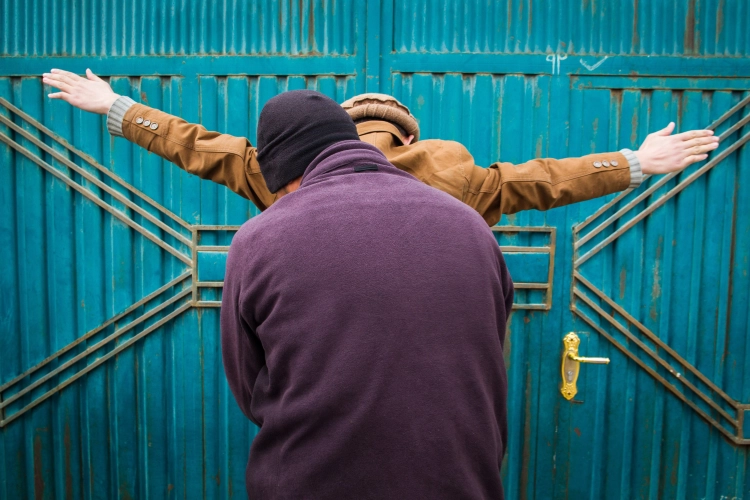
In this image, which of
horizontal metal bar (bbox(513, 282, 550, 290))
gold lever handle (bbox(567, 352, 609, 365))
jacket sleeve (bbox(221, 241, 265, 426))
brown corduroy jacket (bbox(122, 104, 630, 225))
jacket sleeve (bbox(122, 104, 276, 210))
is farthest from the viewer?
horizontal metal bar (bbox(513, 282, 550, 290))

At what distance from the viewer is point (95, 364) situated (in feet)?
10.1

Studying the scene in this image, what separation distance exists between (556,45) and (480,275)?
2.02 meters

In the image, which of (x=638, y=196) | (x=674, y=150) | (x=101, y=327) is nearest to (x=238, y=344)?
(x=674, y=150)

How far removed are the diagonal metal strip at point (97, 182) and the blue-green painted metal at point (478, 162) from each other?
0.04 metres

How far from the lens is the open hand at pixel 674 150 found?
1.88 metres

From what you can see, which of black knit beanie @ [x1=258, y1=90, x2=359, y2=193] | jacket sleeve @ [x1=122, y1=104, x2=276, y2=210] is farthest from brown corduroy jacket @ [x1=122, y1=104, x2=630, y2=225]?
black knit beanie @ [x1=258, y1=90, x2=359, y2=193]

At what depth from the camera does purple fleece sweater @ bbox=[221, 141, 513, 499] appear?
1233 millimetres

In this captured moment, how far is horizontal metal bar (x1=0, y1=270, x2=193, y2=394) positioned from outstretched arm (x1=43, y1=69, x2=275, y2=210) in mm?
1143

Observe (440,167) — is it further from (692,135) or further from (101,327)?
(101,327)

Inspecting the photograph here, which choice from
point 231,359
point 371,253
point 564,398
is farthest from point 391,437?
point 564,398

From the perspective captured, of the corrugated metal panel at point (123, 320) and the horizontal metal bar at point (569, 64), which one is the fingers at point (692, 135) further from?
the corrugated metal panel at point (123, 320)

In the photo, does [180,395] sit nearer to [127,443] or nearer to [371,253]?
[127,443]

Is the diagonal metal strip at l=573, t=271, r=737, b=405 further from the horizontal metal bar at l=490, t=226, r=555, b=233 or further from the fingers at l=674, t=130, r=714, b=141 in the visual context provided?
the fingers at l=674, t=130, r=714, b=141

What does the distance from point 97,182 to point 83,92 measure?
1.13 metres
